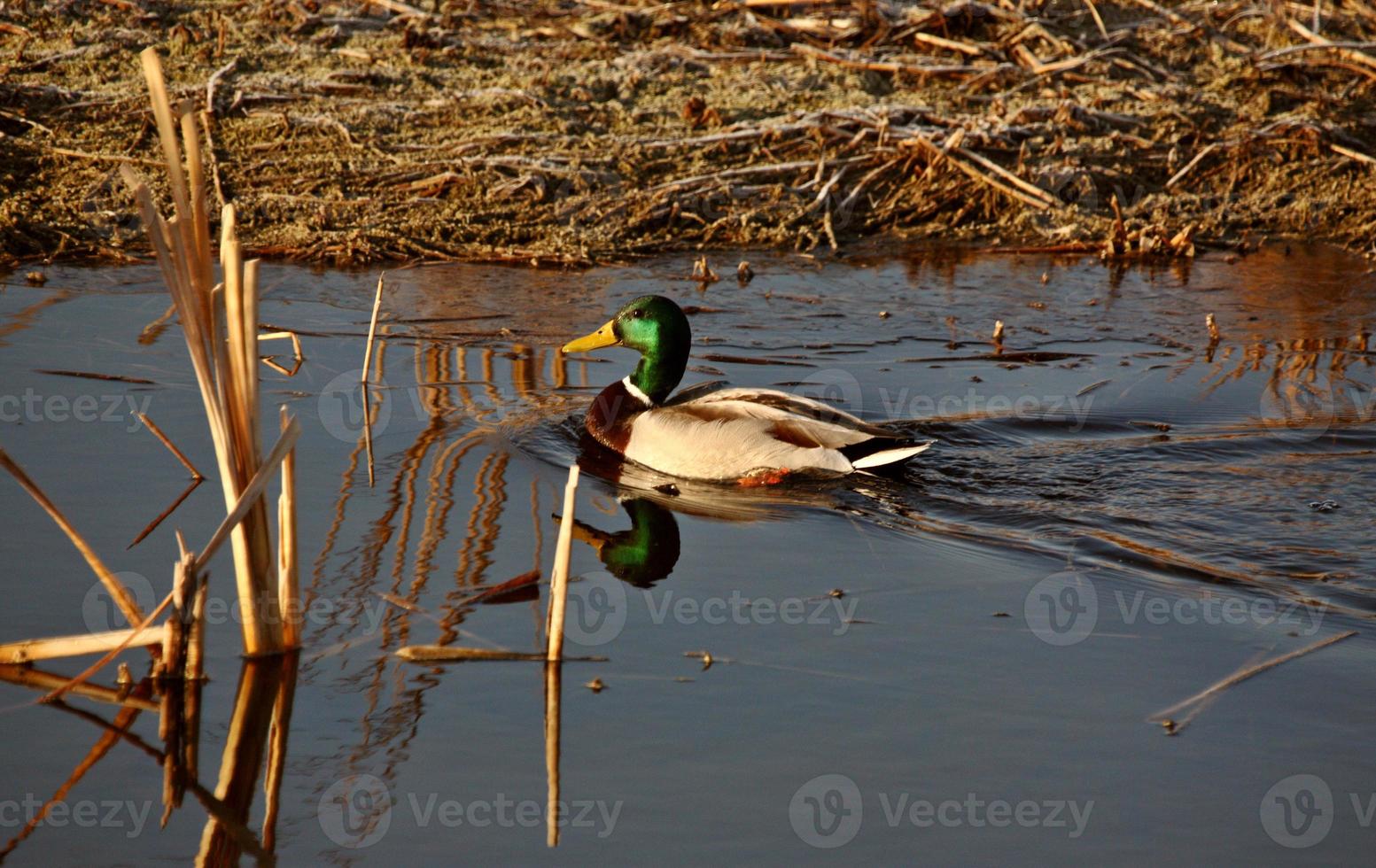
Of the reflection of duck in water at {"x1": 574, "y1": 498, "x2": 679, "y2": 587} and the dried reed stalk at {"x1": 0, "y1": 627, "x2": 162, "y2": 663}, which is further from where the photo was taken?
the reflection of duck in water at {"x1": 574, "y1": 498, "x2": 679, "y2": 587}

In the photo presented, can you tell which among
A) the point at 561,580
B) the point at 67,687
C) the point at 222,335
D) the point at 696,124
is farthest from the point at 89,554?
the point at 696,124

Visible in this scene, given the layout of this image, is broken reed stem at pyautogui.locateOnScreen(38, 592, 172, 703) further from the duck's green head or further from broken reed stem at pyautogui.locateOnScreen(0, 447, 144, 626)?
the duck's green head

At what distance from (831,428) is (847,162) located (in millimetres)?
4156

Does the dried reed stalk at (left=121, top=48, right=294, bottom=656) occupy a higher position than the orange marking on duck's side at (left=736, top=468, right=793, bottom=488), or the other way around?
the dried reed stalk at (left=121, top=48, right=294, bottom=656)

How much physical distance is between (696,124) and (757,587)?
6.08 meters

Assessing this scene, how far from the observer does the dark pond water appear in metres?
3.56

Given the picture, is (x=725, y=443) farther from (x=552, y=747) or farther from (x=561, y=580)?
(x=552, y=747)

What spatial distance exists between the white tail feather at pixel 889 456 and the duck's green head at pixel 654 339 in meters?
1.14

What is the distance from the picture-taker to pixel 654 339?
6.96 m

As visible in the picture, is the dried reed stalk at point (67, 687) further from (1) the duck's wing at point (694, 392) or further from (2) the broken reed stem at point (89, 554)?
(1) the duck's wing at point (694, 392)

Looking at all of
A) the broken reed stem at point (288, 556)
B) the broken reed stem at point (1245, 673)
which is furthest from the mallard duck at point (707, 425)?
the broken reed stem at point (288, 556)

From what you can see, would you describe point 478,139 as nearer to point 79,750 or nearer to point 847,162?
point 847,162

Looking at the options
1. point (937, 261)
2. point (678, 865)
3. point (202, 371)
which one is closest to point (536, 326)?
point (937, 261)

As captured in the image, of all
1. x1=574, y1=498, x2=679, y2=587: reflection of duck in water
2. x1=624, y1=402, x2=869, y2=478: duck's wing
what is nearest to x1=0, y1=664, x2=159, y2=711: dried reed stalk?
x1=574, y1=498, x2=679, y2=587: reflection of duck in water
